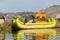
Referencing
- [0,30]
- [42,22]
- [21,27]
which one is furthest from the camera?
[42,22]

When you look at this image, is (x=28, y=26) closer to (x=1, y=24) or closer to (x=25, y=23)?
(x=25, y=23)

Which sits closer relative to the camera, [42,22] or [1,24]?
[1,24]

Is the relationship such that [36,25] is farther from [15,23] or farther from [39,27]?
[15,23]

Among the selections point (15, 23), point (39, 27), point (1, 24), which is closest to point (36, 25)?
point (39, 27)

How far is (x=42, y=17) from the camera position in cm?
3978

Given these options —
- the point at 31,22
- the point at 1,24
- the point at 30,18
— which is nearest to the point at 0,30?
the point at 1,24

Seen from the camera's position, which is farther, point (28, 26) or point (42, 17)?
point (42, 17)

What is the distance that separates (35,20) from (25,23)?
191 cm

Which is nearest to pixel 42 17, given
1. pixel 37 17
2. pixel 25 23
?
pixel 37 17

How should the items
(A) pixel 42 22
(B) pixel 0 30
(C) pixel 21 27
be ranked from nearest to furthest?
(B) pixel 0 30 → (C) pixel 21 27 → (A) pixel 42 22

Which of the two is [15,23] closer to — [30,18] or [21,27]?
[21,27]

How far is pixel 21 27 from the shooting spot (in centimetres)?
3600

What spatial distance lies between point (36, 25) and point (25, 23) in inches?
56.9

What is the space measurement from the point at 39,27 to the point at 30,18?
162 inches
